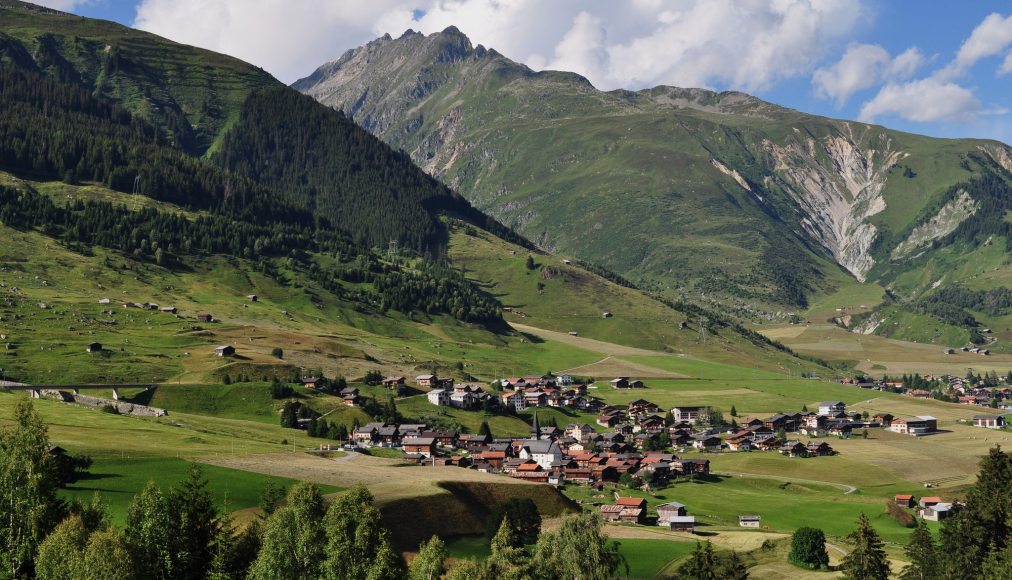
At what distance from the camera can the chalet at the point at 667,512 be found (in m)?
124

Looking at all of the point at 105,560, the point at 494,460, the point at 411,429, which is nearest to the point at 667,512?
the point at 494,460

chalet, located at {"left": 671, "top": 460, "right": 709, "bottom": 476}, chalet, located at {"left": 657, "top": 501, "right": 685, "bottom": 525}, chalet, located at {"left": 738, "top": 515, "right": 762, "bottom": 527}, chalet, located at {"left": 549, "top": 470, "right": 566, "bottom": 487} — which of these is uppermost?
chalet, located at {"left": 671, "top": 460, "right": 709, "bottom": 476}

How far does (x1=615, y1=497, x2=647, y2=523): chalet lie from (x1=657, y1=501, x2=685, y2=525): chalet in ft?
6.67

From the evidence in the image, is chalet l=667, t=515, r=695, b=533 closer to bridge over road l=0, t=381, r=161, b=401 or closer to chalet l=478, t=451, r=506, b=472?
chalet l=478, t=451, r=506, b=472

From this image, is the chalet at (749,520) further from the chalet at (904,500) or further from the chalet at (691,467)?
the chalet at (691,467)

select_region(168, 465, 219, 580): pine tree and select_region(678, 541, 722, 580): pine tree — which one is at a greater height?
select_region(168, 465, 219, 580): pine tree

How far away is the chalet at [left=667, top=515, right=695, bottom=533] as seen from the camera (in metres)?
120

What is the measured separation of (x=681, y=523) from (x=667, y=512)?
3.31 m

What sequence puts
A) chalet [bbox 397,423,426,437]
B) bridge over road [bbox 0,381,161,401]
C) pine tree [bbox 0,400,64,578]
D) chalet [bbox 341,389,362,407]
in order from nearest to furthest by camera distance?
1. pine tree [bbox 0,400,64,578]
2. bridge over road [bbox 0,381,161,401]
3. chalet [bbox 397,423,426,437]
4. chalet [bbox 341,389,362,407]

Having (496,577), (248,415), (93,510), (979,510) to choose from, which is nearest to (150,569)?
(93,510)

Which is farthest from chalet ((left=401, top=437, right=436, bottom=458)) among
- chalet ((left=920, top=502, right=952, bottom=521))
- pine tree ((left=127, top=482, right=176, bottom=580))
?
pine tree ((left=127, top=482, right=176, bottom=580))

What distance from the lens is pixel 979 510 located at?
92.1 m

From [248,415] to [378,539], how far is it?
109 metres

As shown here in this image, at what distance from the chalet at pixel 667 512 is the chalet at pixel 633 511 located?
80.1 inches
